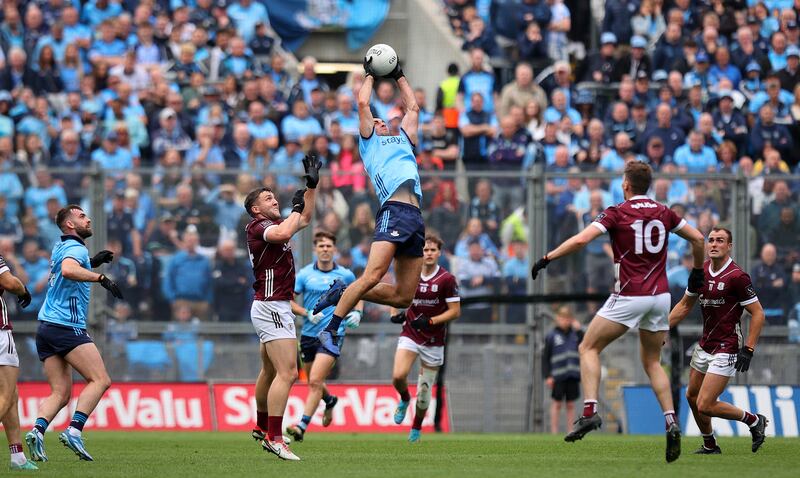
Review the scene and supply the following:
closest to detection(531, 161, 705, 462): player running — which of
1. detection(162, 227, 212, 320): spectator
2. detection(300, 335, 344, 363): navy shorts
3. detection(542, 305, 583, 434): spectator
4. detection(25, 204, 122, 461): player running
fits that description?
detection(25, 204, 122, 461): player running

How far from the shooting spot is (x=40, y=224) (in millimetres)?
20828

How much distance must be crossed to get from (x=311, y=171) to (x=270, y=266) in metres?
1.30

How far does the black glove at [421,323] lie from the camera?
53.0ft

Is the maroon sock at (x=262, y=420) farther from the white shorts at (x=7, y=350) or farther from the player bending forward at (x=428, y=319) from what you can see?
the player bending forward at (x=428, y=319)

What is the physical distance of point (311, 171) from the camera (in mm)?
12117

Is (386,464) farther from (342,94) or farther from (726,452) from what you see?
(342,94)

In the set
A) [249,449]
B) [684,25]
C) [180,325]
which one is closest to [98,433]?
[180,325]

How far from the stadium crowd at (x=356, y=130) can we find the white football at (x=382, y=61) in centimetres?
792

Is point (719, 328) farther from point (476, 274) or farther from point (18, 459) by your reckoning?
point (476, 274)

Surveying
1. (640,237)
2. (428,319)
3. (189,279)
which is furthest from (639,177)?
(189,279)

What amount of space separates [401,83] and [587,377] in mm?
3293

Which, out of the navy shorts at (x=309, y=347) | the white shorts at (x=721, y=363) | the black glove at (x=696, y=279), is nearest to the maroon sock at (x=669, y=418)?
the black glove at (x=696, y=279)

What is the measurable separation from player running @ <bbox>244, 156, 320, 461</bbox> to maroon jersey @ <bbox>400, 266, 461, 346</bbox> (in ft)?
12.8

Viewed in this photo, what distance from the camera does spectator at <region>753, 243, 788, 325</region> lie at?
2078 cm
